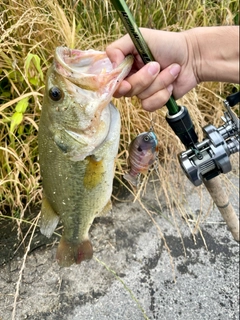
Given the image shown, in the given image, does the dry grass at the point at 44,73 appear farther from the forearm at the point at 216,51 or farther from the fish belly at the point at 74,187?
the forearm at the point at 216,51

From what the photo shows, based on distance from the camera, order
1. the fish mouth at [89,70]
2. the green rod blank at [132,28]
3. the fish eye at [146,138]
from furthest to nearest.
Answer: the fish eye at [146,138] < the fish mouth at [89,70] < the green rod blank at [132,28]

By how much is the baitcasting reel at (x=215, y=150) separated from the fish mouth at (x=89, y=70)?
1.73 ft

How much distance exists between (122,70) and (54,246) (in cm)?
150

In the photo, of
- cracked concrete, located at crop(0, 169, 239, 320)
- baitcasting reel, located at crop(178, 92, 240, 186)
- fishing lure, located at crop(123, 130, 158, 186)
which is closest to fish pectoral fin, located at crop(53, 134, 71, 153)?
fishing lure, located at crop(123, 130, 158, 186)

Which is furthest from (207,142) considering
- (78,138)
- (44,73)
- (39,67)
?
(44,73)

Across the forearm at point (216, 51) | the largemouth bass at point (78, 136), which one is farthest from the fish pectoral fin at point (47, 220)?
the forearm at point (216, 51)

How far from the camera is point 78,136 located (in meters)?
1.49

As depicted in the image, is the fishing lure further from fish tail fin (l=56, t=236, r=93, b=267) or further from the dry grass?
the dry grass

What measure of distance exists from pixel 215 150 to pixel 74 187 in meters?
0.66

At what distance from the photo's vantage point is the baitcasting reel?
5.45 ft

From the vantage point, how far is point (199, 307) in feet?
7.60

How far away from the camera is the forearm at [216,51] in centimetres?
169

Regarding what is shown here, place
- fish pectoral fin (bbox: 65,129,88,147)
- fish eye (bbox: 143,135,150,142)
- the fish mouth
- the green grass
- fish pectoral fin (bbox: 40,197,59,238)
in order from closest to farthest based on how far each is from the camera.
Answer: the fish mouth < fish pectoral fin (bbox: 65,129,88,147) < fish pectoral fin (bbox: 40,197,59,238) < fish eye (bbox: 143,135,150,142) < the green grass

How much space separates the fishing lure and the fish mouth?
0.43 m
